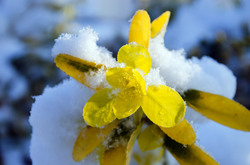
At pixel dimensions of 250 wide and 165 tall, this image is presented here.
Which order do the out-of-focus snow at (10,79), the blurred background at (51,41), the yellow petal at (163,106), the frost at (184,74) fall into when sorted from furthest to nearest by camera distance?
the out-of-focus snow at (10,79) < the blurred background at (51,41) < the frost at (184,74) < the yellow petal at (163,106)

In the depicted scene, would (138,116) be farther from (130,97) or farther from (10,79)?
(10,79)

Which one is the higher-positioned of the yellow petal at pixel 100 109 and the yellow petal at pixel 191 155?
the yellow petal at pixel 100 109

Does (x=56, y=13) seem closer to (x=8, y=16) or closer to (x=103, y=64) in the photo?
(x=8, y=16)

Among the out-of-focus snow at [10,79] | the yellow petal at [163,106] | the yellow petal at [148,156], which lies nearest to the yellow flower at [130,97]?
the yellow petal at [163,106]

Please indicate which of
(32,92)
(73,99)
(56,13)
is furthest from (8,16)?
(73,99)

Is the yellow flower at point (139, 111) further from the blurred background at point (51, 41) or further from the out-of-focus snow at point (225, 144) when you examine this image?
the blurred background at point (51, 41)

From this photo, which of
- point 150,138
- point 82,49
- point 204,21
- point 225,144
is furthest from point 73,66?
point 204,21

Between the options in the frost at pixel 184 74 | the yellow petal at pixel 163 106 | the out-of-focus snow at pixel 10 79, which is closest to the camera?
the yellow petal at pixel 163 106

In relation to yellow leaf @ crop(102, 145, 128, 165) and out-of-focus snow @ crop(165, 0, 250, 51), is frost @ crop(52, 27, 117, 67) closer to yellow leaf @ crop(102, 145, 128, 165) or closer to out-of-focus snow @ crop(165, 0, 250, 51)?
yellow leaf @ crop(102, 145, 128, 165)
